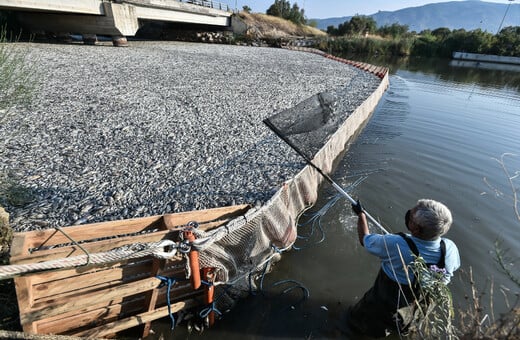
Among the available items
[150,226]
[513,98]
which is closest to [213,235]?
[150,226]

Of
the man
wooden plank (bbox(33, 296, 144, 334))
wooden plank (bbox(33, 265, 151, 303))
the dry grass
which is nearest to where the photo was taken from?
the man

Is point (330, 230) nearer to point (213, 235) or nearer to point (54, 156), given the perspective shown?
point (213, 235)

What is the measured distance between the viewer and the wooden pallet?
268 centimetres

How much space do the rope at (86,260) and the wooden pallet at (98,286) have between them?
0.31 meters

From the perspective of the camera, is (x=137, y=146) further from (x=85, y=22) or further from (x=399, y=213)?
(x=85, y=22)

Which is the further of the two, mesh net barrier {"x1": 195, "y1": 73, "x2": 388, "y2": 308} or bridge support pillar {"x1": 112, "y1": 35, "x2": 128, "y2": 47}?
bridge support pillar {"x1": 112, "y1": 35, "x2": 128, "y2": 47}

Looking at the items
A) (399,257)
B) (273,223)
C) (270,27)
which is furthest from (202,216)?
(270,27)

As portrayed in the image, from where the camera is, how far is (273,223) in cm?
445

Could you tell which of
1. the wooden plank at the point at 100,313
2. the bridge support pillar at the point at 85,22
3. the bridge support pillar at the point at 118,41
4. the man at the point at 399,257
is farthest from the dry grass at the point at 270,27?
the man at the point at 399,257

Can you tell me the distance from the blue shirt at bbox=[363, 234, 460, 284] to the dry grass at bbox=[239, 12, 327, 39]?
41.3 metres

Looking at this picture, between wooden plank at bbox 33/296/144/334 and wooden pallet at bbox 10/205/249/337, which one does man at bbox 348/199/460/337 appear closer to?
wooden pallet at bbox 10/205/249/337

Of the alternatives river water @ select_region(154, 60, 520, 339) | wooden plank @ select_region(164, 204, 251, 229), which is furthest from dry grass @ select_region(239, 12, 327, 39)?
wooden plank @ select_region(164, 204, 251, 229)

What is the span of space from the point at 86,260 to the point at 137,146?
16.1 ft

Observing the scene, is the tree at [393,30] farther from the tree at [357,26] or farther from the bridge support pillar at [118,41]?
the bridge support pillar at [118,41]
